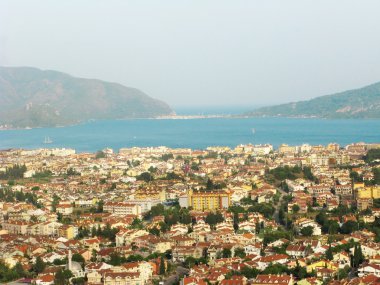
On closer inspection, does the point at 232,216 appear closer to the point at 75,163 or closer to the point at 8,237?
the point at 8,237

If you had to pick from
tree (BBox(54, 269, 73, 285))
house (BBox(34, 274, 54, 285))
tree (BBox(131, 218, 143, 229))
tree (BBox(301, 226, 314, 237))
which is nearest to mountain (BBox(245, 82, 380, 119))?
tree (BBox(131, 218, 143, 229))

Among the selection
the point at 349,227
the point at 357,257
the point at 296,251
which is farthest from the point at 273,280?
the point at 349,227

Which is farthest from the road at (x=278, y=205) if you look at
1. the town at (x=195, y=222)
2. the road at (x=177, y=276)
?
the road at (x=177, y=276)

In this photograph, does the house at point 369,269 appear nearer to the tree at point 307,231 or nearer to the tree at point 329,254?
the tree at point 329,254

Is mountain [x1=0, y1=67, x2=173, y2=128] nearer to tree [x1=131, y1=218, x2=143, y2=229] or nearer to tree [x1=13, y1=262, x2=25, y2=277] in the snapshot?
tree [x1=131, y1=218, x2=143, y2=229]

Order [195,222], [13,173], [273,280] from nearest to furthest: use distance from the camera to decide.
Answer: [273,280] → [195,222] → [13,173]

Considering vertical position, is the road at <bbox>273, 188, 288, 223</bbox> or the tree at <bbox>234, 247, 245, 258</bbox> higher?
the tree at <bbox>234, 247, 245, 258</bbox>

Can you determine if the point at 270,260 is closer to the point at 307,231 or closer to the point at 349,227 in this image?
the point at 307,231
